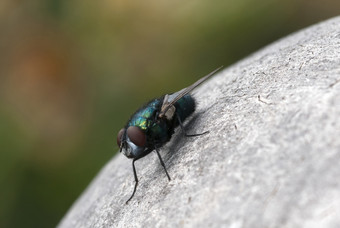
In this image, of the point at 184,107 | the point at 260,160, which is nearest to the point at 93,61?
the point at 184,107

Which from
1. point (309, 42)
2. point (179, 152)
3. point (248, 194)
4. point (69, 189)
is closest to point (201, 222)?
point (248, 194)

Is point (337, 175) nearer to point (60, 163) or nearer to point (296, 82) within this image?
point (296, 82)

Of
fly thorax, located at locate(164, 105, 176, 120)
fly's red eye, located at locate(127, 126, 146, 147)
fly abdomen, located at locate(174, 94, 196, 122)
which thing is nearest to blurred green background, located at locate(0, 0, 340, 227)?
fly abdomen, located at locate(174, 94, 196, 122)

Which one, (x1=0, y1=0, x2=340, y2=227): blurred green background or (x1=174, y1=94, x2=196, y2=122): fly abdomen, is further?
(x1=0, y1=0, x2=340, y2=227): blurred green background

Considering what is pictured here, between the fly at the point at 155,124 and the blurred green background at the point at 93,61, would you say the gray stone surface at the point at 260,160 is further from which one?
the blurred green background at the point at 93,61

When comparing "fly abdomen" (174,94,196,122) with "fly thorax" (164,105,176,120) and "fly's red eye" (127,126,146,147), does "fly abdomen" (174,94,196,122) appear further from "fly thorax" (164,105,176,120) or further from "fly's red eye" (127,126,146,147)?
"fly's red eye" (127,126,146,147)

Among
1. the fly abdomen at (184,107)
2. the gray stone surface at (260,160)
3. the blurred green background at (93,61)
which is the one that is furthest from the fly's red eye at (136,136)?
the blurred green background at (93,61)
